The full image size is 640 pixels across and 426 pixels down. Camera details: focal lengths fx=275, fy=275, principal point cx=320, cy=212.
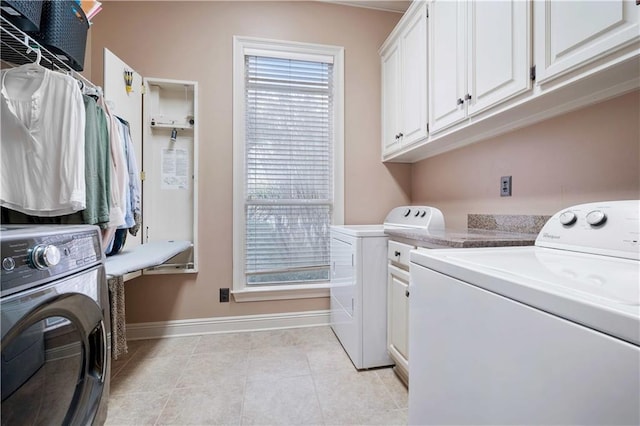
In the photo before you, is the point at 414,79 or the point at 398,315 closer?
the point at 398,315

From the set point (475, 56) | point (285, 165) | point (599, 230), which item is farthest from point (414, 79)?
point (599, 230)

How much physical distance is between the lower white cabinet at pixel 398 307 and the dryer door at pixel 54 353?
4.28 ft

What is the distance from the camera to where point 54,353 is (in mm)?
750

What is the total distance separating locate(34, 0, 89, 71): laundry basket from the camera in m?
1.30

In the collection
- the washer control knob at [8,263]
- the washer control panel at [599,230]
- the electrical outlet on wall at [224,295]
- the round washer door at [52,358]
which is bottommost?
the electrical outlet on wall at [224,295]

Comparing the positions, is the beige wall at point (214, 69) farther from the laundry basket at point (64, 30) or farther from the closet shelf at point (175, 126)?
the laundry basket at point (64, 30)

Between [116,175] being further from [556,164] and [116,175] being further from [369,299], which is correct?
[556,164]

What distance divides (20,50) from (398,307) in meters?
2.31

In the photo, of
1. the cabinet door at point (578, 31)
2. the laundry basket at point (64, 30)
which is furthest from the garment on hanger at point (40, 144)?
the cabinet door at point (578, 31)

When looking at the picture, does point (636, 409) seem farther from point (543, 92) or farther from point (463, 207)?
point (463, 207)

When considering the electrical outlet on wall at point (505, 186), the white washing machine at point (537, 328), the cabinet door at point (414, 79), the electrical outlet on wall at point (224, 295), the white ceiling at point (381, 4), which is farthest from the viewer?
the white ceiling at point (381, 4)

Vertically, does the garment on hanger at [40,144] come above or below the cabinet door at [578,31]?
below

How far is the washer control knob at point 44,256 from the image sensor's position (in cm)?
68

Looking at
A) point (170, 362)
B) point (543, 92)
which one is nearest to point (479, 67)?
point (543, 92)
